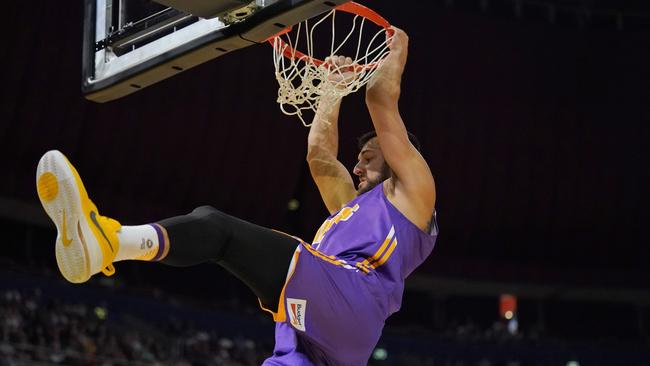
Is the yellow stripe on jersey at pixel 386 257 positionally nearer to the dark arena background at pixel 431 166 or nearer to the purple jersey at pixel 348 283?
the purple jersey at pixel 348 283

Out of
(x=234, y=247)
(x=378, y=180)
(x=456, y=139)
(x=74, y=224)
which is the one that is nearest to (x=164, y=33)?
(x=378, y=180)

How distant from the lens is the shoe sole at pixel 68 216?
353cm

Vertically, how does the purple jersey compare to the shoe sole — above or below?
below

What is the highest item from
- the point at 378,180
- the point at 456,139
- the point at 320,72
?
the point at 320,72

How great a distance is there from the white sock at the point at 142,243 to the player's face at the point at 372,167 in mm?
1548

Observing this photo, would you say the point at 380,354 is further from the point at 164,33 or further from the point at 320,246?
the point at 164,33

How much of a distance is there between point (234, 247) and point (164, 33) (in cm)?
152

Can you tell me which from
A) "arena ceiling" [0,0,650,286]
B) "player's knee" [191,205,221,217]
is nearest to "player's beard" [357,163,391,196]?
"player's knee" [191,205,221,217]

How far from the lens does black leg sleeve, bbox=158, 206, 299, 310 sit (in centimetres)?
371

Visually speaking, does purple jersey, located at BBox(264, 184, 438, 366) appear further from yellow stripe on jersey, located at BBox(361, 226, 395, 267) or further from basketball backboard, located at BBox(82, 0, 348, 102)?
basketball backboard, located at BBox(82, 0, 348, 102)

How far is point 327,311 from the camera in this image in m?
4.04

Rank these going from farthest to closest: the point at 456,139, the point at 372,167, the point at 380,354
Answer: the point at 380,354
the point at 456,139
the point at 372,167

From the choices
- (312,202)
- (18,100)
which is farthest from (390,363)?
Answer: (18,100)

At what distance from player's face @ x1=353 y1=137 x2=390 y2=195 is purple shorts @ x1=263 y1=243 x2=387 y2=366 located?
2.62ft
